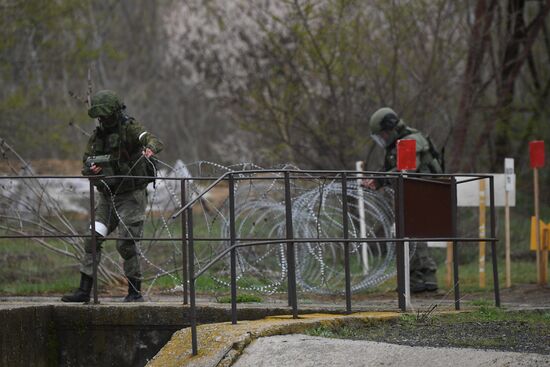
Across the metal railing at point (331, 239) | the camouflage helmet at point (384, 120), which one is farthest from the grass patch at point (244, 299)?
the camouflage helmet at point (384, 120)

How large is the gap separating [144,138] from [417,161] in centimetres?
351

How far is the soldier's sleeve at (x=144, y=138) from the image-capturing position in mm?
12133

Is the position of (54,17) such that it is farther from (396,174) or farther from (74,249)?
(396,174)

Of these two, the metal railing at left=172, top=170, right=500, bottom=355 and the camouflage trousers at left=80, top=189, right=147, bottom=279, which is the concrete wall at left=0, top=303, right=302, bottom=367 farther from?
the metal railing at left=172, top=170, right=500, bottom=355

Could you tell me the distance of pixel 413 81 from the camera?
70.2 ft

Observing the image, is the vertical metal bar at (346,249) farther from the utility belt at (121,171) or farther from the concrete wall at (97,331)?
the utility belt at (121,171)

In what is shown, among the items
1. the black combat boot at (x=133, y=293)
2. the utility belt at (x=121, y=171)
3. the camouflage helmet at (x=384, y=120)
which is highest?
the camouflage helmet at (x=384, y=120)

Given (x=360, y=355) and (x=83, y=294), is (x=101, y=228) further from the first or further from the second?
(x=360, y=355)

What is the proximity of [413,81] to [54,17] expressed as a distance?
7.00 m

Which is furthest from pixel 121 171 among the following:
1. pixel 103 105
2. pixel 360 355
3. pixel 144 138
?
pixel 360 355

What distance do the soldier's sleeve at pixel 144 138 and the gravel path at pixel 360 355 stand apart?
10.5 ft

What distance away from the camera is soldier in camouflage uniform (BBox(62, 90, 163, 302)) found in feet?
40.7

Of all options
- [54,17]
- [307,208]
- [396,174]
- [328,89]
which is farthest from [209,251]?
[54,17]

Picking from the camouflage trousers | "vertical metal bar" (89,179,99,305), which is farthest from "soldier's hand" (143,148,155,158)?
the camouflage trousers
